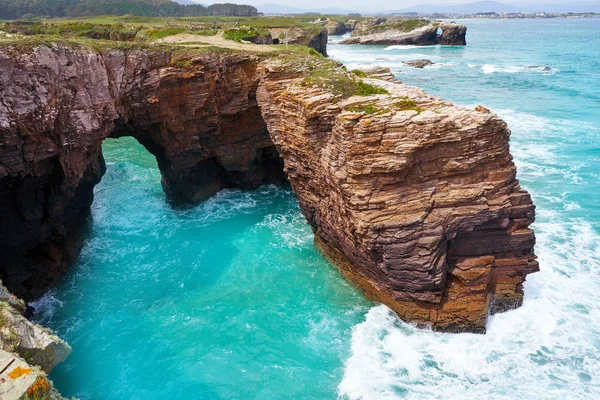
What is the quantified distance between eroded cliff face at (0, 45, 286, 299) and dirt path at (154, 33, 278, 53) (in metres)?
3.32

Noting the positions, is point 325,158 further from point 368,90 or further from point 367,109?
point 368,90

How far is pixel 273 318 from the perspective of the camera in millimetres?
20531

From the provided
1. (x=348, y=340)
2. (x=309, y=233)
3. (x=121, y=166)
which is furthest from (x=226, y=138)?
(x=348, y=340)

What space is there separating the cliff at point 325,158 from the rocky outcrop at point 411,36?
11883cm

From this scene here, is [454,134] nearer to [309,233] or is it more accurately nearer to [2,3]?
[309,233]

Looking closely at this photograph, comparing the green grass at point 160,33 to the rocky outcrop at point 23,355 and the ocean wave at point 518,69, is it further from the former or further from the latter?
the ocean wave at point 518,69

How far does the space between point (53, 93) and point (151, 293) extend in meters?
11.2

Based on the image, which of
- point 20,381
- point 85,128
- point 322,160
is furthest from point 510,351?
point 85,128

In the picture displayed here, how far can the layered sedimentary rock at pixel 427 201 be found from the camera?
17.8 m

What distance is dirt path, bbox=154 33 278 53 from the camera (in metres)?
29.9

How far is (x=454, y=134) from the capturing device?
1745 cm

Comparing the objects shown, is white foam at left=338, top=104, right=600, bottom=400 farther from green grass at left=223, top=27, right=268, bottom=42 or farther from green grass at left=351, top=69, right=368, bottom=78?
green grass at left=223, top=27, right=268, bottom=42

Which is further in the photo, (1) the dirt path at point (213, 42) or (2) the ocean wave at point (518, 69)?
(2) the ocean wave at point (518, 69)

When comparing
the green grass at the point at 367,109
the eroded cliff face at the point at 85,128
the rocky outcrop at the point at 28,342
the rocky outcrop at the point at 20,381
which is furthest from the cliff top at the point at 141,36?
the rocky outcrop at the point at 20,381
